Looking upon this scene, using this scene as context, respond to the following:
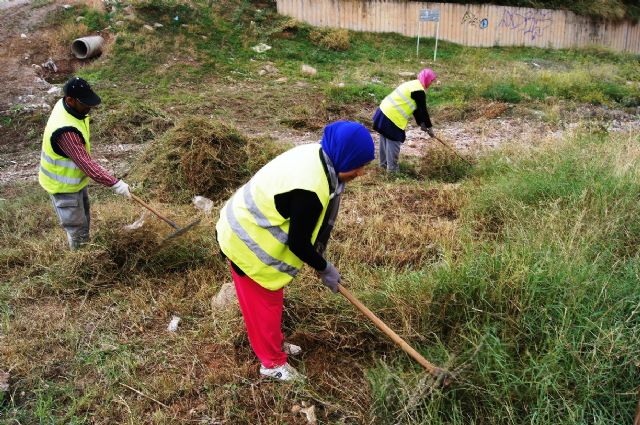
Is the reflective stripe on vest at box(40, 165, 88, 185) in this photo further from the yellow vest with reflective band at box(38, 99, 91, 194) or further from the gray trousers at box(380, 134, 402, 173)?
the gray trousers at box(380, 134, 402, 173)

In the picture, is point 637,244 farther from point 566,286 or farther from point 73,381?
point 73,381

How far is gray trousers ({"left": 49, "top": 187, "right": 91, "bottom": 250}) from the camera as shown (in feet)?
12.4

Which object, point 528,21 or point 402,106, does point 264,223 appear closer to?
point 402,106

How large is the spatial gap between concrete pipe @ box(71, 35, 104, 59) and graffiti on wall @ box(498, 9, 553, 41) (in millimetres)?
13274

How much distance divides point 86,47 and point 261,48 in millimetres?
4257

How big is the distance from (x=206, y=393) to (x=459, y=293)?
1.47m

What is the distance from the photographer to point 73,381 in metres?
2.66


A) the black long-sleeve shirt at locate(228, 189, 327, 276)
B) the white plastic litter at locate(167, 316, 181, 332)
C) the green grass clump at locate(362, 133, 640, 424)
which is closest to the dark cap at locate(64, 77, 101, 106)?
the white plastic litter at locate(167, 316, 181, 332)

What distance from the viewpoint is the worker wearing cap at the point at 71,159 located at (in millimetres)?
3441

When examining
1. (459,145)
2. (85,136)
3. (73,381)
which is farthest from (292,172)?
(459,145)

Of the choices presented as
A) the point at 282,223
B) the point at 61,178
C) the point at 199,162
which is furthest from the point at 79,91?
the point at 282,223

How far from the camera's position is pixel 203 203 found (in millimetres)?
5051

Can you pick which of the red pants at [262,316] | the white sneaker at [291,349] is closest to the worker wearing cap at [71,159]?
the red pants at [262,316]

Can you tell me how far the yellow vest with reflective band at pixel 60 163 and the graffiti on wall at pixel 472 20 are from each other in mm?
15816
